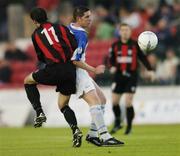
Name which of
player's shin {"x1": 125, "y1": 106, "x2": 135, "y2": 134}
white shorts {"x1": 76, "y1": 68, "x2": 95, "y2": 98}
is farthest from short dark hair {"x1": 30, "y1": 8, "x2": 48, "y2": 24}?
player's shin {"x1": 125, "y1": 106, "x2": 135, "y2": 134}

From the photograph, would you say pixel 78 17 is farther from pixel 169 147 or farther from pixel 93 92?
pixel 169 147

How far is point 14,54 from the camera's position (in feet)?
86.1

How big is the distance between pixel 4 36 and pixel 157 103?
7.92 metres

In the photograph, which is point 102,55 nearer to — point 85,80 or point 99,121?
point 85,80

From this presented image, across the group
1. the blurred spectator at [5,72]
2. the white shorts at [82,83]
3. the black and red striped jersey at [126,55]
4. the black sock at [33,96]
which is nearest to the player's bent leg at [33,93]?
the black sock at [33,96]

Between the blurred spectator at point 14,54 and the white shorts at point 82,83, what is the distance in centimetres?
1343

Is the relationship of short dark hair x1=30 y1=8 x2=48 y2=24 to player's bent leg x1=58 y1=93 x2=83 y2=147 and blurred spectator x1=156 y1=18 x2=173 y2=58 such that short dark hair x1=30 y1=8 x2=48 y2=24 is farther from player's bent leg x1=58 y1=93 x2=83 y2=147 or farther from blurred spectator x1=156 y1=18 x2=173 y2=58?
blurred spectator x1=156 y1=18 x2=173 y2=58

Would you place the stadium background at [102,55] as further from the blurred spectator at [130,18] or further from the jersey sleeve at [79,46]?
the jersey sleeve at [79,46]

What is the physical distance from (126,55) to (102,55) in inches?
270

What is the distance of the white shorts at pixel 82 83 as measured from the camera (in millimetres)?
12578

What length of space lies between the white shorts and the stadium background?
8.13 m

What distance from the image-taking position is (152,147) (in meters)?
12.5

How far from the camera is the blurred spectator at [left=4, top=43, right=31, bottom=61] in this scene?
2603cm

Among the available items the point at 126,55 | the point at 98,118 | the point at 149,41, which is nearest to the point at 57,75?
the point at 98,118
